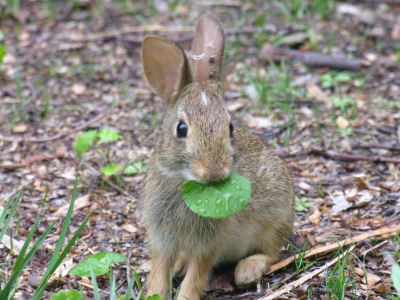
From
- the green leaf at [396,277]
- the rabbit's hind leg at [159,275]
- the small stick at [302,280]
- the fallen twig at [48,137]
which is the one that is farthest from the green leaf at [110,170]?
the green leaf at [396,277]

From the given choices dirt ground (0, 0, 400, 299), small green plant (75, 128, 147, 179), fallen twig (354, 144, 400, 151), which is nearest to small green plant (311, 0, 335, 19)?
dirt ground (0, 0, 400, 299)

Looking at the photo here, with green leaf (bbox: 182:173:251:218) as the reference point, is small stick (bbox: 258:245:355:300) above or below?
below

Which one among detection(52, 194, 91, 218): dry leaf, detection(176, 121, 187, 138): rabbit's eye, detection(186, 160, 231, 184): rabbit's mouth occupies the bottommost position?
detection(52, 194, 91, 218): dry leaf

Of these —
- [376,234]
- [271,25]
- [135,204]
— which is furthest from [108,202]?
[271,25]

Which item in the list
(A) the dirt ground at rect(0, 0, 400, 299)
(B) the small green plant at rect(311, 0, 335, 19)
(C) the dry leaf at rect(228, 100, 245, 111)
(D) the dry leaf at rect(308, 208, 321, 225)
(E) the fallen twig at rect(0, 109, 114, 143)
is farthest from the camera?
(B) the small green plant at rect(311, 0, 335, 19)

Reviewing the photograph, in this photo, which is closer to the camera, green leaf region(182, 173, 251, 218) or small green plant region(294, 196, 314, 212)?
green leaf region(182, 173, 251, 218)

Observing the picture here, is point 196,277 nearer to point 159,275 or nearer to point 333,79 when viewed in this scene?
point 159,275

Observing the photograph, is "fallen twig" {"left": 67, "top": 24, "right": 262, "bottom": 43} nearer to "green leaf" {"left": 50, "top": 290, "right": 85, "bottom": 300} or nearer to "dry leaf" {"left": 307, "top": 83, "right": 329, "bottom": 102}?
"dry leaf" {"left": 307, "top": 83, "right": 329, "bottom": 102}

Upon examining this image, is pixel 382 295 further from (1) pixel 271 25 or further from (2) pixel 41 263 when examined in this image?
(1) pixel 271 25
